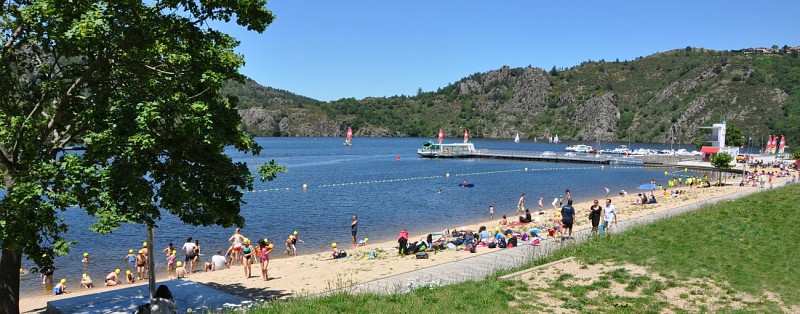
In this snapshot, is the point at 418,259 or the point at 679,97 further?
the point at 679,97

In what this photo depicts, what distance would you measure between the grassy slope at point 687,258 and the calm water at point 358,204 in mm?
16295

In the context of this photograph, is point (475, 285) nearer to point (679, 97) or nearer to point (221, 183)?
point (221, 183)

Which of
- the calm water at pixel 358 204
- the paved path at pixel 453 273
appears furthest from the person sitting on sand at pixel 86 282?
the paved path at pixel 453 273

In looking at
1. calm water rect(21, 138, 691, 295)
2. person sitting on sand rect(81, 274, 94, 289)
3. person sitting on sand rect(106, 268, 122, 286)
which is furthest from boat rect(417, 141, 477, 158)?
person sitting on sand rect(81, 274, 94, 289)

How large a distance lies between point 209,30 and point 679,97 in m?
210

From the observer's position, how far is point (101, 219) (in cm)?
974

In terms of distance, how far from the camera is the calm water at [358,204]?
28942mm

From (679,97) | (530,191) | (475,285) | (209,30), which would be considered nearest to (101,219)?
(209,30)

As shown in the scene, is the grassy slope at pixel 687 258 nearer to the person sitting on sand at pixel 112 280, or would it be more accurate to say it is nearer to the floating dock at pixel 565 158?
the person sitting on sand at pixel 112 280

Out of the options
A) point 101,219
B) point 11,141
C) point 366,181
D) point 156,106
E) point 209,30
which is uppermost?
point 209,30

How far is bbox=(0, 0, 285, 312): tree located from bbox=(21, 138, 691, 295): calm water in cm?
1263

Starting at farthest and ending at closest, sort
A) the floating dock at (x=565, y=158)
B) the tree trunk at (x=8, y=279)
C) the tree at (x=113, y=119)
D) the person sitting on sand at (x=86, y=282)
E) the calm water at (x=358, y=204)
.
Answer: the floating dock at (x=565, y=158) < the calm water at (x=358, y=204) < the person sitting on sand at (x=86, y=282) < the tree trunk at (x=8, y=279) < the tree at (x=113, y=119)

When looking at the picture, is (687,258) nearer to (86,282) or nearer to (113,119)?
(113,119)

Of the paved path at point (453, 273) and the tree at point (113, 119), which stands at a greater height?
the tree at point (113, 119)
